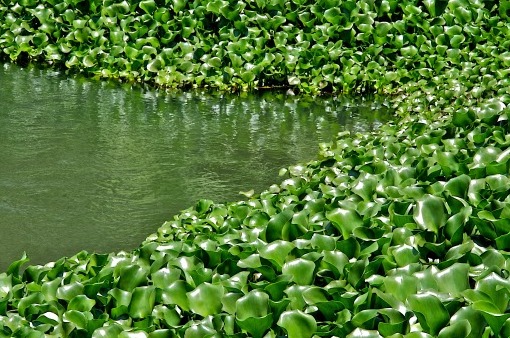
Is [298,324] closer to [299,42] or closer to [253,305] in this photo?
[253,305]

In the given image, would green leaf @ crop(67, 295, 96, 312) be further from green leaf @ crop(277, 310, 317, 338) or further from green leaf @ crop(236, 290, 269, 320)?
green leaf @ crop(277, 310, 317, 338)

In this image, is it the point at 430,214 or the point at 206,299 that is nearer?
the point at 206,299

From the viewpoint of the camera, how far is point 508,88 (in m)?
5.73

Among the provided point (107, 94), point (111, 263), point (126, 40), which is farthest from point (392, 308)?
point (126, 40)

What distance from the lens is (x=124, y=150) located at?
242 inches

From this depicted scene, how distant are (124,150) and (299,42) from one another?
2434mm

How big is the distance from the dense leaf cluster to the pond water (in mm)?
223

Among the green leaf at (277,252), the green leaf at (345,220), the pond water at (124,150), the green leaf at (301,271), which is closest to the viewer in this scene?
the green leaf at (301,271)

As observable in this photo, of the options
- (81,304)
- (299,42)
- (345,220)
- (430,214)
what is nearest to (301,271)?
(345,220)

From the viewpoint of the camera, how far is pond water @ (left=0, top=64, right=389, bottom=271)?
491 cm

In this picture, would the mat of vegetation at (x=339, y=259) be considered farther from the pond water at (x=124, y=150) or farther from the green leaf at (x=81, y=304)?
the pond water at (x=124, y=150)

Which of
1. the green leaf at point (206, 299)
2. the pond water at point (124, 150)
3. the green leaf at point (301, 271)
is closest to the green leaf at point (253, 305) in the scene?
the green leaf at point (206, 299)

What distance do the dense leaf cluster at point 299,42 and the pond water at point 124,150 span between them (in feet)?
0.73

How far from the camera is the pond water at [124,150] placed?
491 cm
